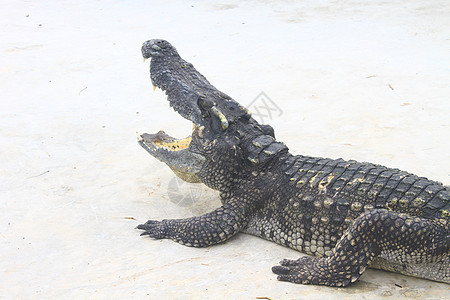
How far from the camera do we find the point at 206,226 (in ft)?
13.9

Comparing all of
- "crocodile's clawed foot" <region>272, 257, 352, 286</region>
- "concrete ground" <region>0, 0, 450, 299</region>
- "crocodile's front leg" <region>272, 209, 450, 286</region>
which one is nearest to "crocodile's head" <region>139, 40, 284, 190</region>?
"concrete ground" <region>0, 0, 450, 299</region>

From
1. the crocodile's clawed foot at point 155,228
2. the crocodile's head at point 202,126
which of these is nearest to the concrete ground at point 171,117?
the crocodile's clawed foot at point 155,228

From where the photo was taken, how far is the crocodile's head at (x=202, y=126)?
4.43 m

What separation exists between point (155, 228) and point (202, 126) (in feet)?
3.04

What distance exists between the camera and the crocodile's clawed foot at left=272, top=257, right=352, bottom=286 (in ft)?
11.7

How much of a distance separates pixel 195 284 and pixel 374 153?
2759mm

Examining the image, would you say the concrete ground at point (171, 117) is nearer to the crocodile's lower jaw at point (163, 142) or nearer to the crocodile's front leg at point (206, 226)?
the crocodile's front leg at point (206, 226)

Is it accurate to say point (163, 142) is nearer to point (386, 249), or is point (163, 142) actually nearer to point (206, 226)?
point (206, 226)

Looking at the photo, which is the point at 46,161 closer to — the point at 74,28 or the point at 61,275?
the point at 61,275

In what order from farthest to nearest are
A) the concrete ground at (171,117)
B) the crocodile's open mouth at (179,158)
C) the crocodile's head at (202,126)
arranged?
1. the crocodile's open mouth at (179,158)
2. the crocodile's head at (202,126)
3. the concrete ground at (171,117)

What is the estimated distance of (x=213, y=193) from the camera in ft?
16.9

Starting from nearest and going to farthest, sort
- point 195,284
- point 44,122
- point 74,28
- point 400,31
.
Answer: point 195,284 → point 44,122 → point 400,31 → point 74,28

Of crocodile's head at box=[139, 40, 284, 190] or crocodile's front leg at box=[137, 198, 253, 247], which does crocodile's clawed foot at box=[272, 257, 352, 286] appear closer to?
crocodile's front leg at box=[137, 198, 253, 247]

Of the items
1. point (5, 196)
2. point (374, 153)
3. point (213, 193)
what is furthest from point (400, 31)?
point (5, 196)
